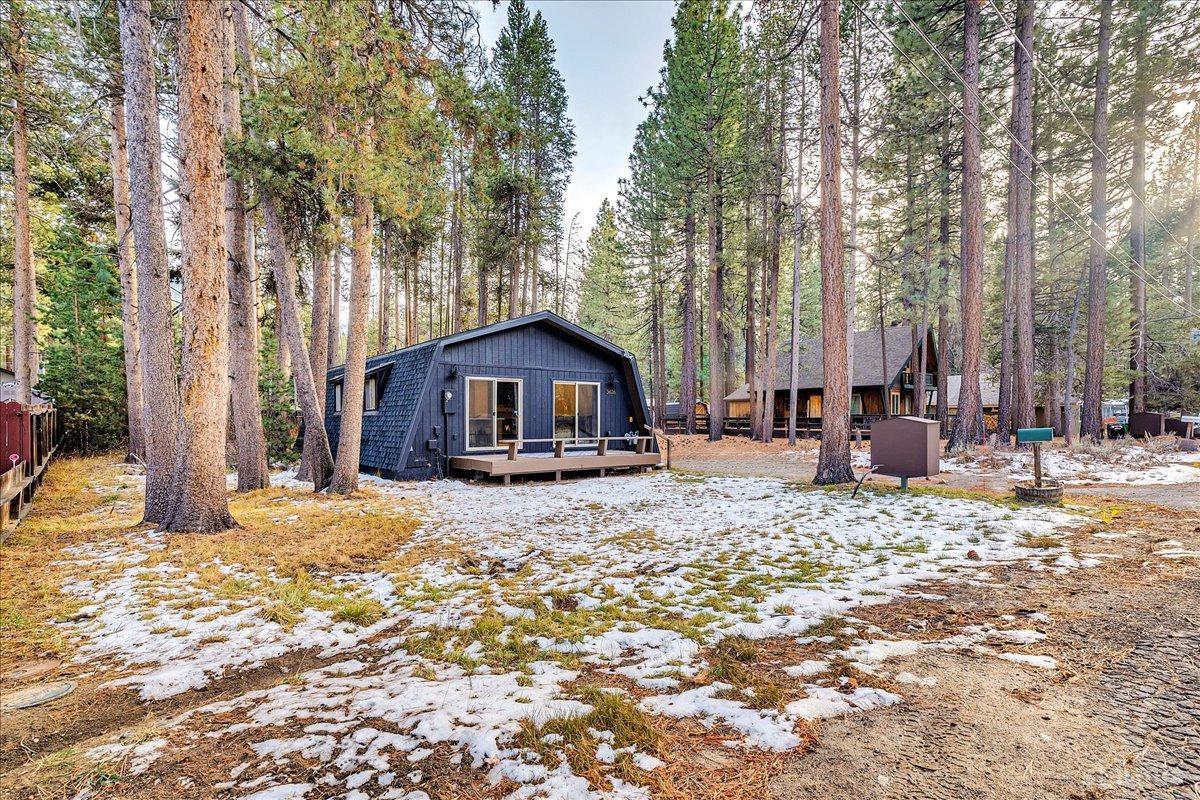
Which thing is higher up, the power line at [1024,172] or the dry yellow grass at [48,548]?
the power line at [1024,172]

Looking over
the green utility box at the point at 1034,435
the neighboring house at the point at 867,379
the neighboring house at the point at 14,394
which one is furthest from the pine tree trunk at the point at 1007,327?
the neighboring house at the point at 14,394

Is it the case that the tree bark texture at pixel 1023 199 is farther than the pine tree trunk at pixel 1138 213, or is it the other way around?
the pine tree trunk at pixel 1138 213

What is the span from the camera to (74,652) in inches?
116

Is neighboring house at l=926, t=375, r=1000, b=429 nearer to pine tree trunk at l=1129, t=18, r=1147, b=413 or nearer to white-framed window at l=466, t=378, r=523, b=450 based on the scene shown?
pine tree trunk at l=1129, t=18, r=1147, b=413

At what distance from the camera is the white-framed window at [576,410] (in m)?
12.6

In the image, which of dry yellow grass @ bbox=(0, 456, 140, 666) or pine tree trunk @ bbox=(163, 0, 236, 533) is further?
pine tree trunk @ bbox=(163, 0, 236, 533)

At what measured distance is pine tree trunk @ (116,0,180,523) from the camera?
5.62 metres

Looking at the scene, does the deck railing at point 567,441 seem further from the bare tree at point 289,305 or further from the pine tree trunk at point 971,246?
the pine tree trunk at point 971,246

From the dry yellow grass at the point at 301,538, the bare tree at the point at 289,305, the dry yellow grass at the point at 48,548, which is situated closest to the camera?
the dry yellow grass at the point at 48,548

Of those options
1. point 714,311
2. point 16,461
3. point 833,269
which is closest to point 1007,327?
point 714,311

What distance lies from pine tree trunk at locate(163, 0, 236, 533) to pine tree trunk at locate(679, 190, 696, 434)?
16.6m

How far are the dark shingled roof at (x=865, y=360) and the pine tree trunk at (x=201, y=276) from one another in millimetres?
21551

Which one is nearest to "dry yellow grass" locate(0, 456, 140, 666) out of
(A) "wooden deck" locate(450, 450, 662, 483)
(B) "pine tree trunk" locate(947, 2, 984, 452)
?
(A) "wooden deck" locate(450, 450, 662, 483)

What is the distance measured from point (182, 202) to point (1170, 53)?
22498 mm
